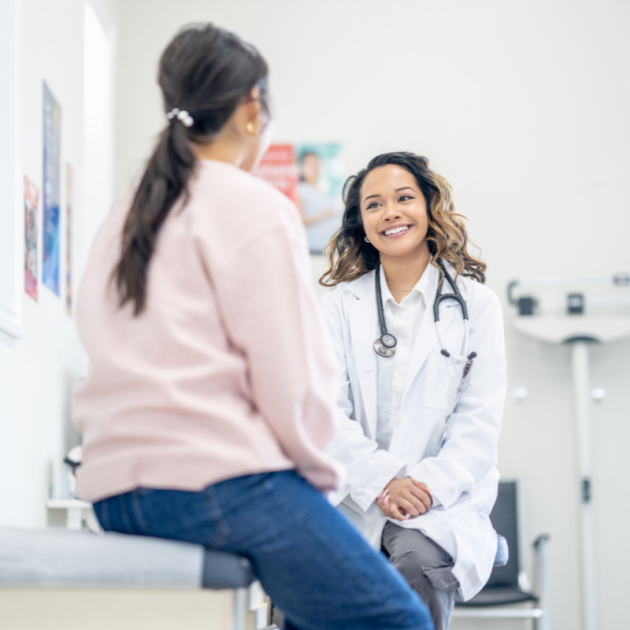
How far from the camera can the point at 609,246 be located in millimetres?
3969

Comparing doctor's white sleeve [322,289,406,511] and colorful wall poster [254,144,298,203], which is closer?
doctor's white sleeve [322,289,406,511]

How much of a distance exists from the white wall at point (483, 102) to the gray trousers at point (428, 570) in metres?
2.53

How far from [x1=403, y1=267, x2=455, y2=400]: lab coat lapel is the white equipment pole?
2.23 m

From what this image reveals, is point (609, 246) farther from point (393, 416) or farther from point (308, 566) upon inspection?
point (308, 566)

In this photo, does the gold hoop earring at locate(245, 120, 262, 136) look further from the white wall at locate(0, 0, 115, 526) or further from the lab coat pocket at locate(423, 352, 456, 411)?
the white wall at locate(0, 0, 115, 526)

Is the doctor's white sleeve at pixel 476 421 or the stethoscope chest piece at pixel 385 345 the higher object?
the stethoscope chest piece at pixel 385 345

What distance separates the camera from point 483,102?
4.07 metres

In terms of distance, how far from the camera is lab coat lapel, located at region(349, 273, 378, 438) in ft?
5.59

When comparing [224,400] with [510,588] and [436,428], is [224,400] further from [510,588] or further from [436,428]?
[510,588]

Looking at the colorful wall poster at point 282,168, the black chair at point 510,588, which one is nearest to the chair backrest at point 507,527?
the black chair at point 510,588

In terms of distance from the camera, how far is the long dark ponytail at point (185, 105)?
3.17ft

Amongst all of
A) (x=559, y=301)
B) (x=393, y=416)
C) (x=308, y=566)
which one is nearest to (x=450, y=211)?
(x=393, y=416)

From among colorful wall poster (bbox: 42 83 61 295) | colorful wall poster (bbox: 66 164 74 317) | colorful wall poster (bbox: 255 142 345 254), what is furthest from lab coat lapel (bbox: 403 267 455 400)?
colorful wall poster (bbox: 255 142 345 254)

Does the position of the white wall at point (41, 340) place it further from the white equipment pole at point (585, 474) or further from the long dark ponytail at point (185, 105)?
the white equipment pole at point (585, 474)
